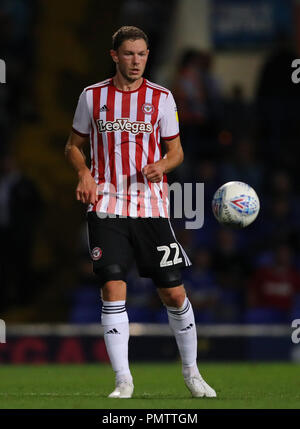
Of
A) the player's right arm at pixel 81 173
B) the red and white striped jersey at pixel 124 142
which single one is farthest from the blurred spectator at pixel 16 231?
the red and white striped jersey at pixel 124 142

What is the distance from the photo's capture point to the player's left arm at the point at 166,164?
6.94 m

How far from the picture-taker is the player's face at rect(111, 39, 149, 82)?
23.0 feet

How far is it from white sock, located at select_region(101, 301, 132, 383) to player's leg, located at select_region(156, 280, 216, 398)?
1.16ft

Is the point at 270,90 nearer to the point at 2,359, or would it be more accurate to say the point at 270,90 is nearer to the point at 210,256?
the point at 210,256

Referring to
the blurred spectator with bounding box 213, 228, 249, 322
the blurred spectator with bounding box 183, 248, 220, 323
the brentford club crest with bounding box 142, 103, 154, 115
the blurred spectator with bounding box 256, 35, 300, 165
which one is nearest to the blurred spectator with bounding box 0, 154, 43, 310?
the blurred spectator with bounding box 183, 248, 220, 323

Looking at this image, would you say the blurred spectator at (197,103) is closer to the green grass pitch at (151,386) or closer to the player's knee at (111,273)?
the green grass pitch at (151,386)

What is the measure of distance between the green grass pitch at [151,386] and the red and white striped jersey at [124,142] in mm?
1207

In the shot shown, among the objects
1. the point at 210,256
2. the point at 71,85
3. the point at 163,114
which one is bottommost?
the point at 210,256

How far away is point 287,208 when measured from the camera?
558 inches

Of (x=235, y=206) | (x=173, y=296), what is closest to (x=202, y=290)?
(x=235, y=206)

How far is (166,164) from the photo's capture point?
23.1ft

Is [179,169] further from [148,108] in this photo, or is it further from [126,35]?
[126,35]

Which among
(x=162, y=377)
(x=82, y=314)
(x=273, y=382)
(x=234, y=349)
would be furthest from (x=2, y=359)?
(x=273, y=382)

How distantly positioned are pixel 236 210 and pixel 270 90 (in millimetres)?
7536
